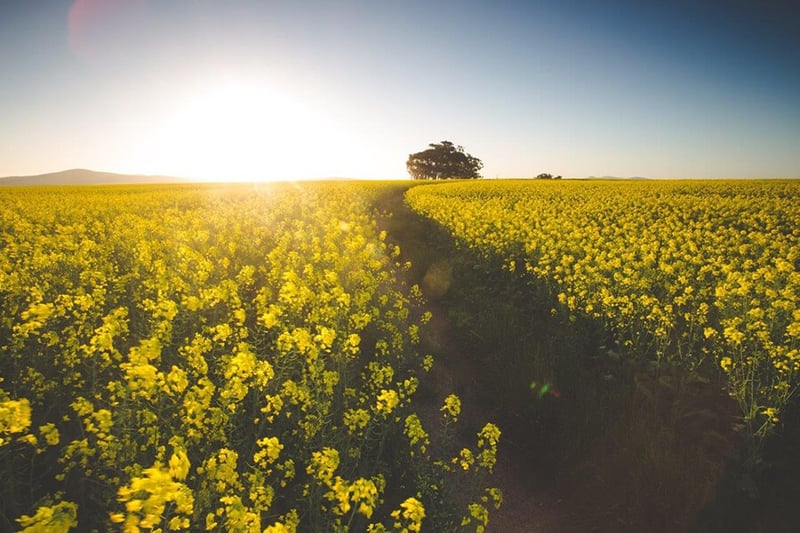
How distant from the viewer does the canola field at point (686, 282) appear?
497cm

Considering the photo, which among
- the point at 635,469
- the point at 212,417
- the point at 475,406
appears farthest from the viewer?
the point at 475,406

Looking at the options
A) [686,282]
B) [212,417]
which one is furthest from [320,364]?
[686,282]

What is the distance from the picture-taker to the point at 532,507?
449 cm

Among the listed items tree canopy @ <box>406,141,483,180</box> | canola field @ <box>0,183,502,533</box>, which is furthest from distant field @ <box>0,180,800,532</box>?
tree canopy @ <box>406,141,483,180</box>

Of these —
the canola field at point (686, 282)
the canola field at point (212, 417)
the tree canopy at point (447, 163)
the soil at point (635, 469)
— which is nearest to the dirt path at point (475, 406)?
the soil at point (635, 469)

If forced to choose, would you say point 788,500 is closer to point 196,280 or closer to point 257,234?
point 196,280

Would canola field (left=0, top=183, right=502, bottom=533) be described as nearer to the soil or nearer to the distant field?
the distant field

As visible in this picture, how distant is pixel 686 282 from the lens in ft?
22.7

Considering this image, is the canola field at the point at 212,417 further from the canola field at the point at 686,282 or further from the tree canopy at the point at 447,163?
the tree canopy at the point at 447,163

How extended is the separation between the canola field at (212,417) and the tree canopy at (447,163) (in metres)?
84.3

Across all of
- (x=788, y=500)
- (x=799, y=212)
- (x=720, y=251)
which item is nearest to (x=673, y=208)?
(x=799, y=212)

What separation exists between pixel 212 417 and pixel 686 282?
7258 mm

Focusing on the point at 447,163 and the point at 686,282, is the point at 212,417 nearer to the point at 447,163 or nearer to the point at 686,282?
the point at 686,282

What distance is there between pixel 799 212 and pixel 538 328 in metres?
13.1
